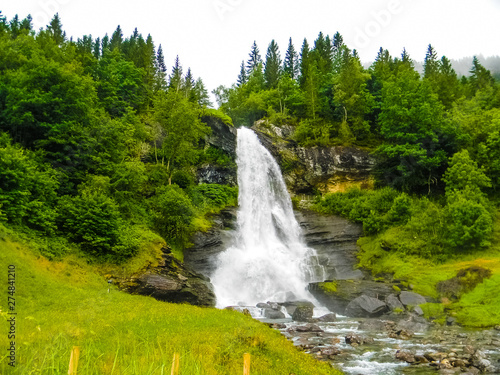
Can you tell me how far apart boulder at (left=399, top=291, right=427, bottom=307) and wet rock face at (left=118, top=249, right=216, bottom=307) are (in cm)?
1349

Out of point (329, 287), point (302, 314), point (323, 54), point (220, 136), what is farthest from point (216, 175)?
point (323, 54)

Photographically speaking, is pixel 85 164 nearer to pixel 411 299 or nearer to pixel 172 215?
pixel 172 215

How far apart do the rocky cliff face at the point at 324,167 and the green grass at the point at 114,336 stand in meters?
33.1

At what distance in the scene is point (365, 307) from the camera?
2398 cm

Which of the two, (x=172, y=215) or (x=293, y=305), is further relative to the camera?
(x=172, y=215)

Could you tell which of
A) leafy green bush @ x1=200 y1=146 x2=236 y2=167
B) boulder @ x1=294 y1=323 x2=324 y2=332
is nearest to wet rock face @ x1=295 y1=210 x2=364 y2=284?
leafy green bush @ x1=200 y1=146 x2=236 y2=167

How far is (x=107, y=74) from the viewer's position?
43938 mm

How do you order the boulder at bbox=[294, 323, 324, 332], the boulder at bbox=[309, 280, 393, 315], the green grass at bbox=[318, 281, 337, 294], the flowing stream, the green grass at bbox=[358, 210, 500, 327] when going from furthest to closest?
the green grass at bbox=[318, 281, 337, 294] → the boulder at bbox=[309, 280, 393, 315] → the green grass at bbox=[358, 210, 500, 327] → the boulder at bbox=[294, 323, 324, 332] → the flowing stream

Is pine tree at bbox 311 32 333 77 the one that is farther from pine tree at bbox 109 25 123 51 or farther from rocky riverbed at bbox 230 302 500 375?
rocky riverbed at bbox 230 302 500 375

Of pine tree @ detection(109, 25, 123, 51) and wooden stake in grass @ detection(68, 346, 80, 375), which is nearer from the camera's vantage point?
wooden stake in grass @ detection(68, 346, 80, 375)

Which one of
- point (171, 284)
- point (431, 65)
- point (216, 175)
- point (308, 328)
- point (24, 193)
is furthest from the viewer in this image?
point (431, 65)

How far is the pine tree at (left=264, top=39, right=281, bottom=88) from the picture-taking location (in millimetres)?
72500

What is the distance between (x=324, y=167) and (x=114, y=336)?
4126cm

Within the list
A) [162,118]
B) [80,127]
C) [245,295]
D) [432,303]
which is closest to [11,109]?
[80,127]
